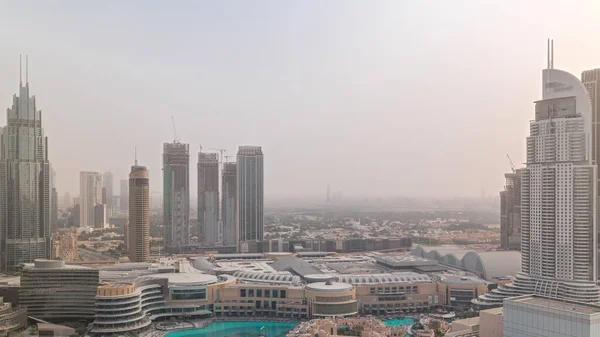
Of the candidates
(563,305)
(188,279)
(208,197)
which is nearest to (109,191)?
(208,197)

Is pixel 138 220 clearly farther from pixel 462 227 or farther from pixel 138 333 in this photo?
pixel 462 227

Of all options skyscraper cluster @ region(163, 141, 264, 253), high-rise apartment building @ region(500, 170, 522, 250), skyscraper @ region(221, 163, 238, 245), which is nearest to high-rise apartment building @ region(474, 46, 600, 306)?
high-rise apartment building @ region(500, 170, 522, 250)

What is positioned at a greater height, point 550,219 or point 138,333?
point 550,219

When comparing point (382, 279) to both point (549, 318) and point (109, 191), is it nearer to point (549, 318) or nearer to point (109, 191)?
point (549, 318)

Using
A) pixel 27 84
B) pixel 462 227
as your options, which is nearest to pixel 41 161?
pixel 27 84

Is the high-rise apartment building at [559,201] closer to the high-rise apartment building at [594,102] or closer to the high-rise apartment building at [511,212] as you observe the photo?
the high-rise apartment building at [594,102]

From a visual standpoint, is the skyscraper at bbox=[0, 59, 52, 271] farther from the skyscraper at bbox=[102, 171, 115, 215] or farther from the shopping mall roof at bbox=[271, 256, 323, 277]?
the skyscraper at bbox=[102, 171, 115, 215]
